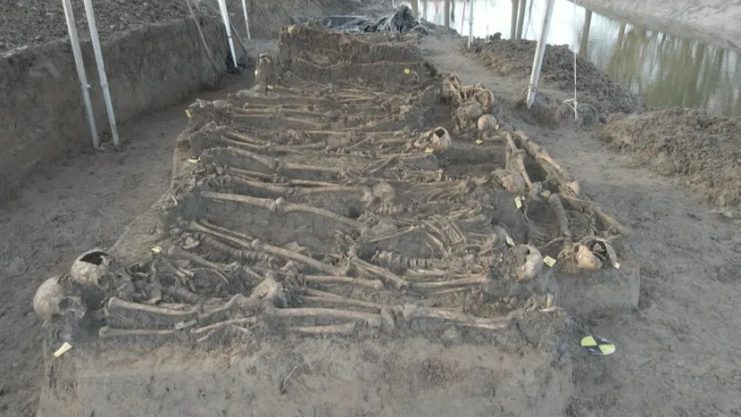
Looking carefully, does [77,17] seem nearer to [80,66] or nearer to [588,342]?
[80,66]

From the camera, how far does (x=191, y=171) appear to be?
5266 mm

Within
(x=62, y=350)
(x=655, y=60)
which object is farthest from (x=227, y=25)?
(x=655, y=60)

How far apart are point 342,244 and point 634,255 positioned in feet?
9.05

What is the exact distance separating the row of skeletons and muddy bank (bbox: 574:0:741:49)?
1169 cm

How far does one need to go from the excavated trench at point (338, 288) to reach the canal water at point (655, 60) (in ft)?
18.0

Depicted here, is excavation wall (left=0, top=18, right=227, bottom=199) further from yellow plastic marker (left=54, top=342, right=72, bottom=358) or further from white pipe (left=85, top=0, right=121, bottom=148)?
yellow plastic marker (left=54, top=342, right=72, bottom=358)

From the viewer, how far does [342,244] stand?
4.25 meters

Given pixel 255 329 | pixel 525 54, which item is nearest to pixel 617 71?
pixel 525 54

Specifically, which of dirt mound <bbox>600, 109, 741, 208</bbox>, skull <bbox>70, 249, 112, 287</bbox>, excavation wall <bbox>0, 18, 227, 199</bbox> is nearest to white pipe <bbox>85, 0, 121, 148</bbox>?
excavation wall <bbox>0, 18, 227, 199</bbox>

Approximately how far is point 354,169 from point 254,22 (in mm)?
13091

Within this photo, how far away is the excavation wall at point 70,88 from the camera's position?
645 centimetres

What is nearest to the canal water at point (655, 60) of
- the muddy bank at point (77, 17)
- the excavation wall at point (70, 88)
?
the excavation wall at point (70, 88)

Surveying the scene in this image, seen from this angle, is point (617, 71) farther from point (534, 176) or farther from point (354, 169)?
point (354, 169)

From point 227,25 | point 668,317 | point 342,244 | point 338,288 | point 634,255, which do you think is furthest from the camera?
point 227,25
